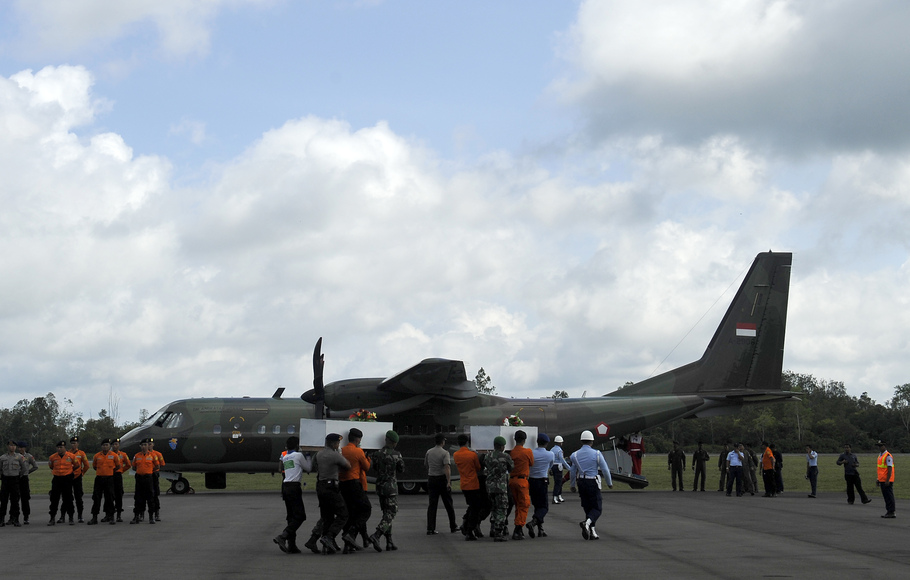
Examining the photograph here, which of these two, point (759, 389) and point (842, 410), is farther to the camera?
point (842, 410)

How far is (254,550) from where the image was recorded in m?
12.1

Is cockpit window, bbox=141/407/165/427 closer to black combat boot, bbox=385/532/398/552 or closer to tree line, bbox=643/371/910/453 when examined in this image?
black combat boot, bbox=385/532/398/552

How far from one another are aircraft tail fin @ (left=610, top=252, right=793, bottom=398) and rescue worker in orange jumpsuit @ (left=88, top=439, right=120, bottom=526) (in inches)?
627

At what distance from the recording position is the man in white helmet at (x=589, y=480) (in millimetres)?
13297

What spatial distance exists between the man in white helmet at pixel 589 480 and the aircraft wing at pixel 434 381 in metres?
7.16

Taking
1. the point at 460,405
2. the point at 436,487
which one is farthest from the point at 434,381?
the point at 436,487

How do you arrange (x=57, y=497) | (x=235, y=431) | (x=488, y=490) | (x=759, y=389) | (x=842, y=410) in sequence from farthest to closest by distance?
(x=842, y=410) → (x=759, y=389) → (x=235, y=431) → (x=57, y=497) → (x=488, y=490)

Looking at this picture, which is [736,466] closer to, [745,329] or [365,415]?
[745,329]

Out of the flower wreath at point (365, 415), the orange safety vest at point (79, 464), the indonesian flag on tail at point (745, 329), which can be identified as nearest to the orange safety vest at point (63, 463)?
the orange safety vest at point (79, 464)

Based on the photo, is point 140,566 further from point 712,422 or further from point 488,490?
point 712,422

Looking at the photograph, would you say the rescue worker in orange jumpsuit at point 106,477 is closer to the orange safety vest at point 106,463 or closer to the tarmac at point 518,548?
the orange safety vest at point 106,463

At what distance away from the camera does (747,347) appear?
26.6 metres

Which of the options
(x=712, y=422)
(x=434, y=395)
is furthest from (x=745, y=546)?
(x=712, y=422)

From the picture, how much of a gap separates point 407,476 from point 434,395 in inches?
101
